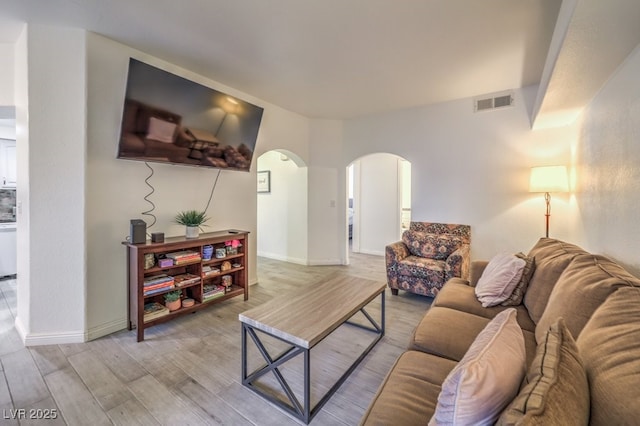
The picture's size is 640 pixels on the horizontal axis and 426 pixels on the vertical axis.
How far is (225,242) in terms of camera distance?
10.5 ft

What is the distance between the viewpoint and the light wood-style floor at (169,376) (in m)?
1.56

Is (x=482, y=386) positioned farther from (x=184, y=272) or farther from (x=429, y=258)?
(x=429, y=258)

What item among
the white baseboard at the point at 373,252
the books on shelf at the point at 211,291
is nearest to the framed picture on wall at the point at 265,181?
the white baseboard at the point at 373,252

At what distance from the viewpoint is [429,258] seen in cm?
352

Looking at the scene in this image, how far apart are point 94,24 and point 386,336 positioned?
11.7ft

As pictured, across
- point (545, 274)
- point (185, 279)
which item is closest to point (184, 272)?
point (185, 279)

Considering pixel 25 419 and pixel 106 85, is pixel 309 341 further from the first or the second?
pixel 106 85

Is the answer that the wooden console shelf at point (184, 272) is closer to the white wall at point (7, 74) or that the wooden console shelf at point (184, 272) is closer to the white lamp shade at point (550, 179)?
the white wall at point (7, 74)

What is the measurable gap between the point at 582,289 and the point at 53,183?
3553mm

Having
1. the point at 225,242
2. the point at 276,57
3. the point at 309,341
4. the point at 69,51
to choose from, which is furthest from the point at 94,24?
the point at 309,341

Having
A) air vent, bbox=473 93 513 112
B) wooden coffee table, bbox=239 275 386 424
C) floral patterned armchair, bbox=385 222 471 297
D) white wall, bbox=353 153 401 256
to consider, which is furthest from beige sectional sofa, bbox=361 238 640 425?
white wall, bbox=353 153 401 256

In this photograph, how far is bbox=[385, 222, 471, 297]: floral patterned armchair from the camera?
3.10 m

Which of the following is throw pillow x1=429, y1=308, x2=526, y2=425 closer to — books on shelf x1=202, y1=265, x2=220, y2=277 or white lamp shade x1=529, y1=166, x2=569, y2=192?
books on shelf x1=202, y1=265, x2=220, y2=277

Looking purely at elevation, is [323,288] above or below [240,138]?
below
